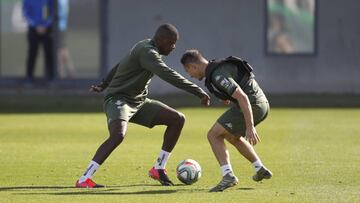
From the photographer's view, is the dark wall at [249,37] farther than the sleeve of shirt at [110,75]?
Yes

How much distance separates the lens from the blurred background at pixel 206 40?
2605 centimetres

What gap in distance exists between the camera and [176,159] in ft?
48.5

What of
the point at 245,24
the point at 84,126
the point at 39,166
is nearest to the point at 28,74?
the point at 245,24

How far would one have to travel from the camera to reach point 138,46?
1234cm

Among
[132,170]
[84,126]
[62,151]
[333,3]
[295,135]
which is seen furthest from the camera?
[333,3]

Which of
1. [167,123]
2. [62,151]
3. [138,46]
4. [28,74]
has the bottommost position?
[28,74]

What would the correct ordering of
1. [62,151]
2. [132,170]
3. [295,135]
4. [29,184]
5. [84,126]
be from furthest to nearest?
[84,126] < [295,135] < [62,151] < [132,170] < [29,184]

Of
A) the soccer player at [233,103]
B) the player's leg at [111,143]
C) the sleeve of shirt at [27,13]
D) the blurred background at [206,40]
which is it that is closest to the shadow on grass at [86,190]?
the player's leg at [111,143]

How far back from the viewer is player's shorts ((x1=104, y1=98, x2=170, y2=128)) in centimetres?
1230

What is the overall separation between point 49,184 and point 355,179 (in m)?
3.48

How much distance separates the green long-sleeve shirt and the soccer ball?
836mm

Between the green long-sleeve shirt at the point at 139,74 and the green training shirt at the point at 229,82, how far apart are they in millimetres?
513

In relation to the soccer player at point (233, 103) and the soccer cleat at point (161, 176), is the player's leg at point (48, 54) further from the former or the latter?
the soccer player at point (233, 103)

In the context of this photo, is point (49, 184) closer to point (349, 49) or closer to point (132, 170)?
point (132, 170)
